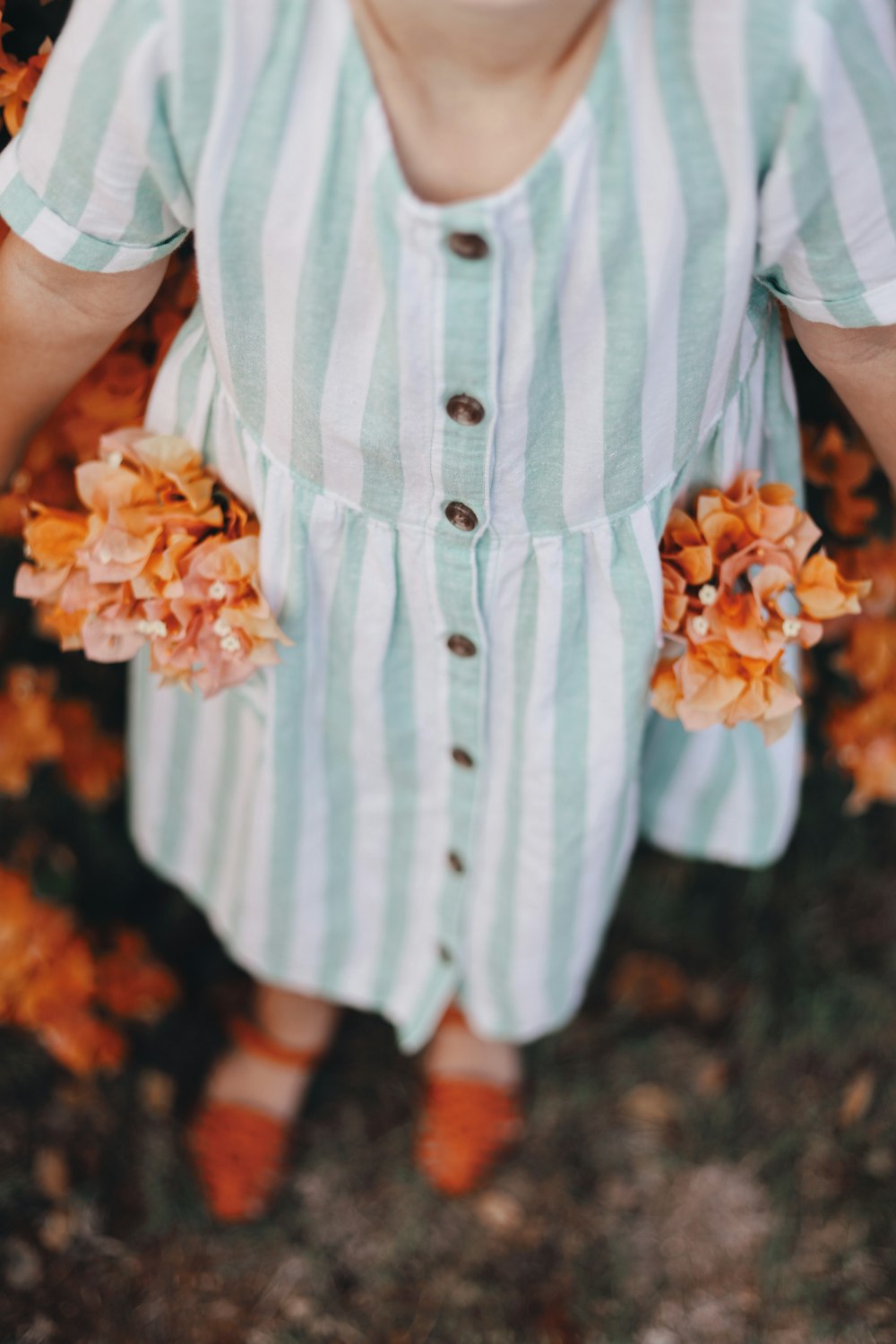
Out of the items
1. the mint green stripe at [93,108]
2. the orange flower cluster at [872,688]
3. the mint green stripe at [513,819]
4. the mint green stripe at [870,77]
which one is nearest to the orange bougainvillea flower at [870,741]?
the orange flower cluster at [872,688]

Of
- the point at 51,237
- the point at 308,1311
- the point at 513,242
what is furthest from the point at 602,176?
the point at 308,1311

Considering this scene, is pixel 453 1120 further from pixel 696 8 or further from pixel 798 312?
pixel 696 8

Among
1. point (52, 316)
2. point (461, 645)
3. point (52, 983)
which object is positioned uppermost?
point (52, 316)

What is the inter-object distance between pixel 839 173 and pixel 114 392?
0.67 meters

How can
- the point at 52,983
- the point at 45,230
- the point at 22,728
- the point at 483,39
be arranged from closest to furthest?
the point at 483,39 → the point at 45,230 → the point at 22,728 → the point at 52,983

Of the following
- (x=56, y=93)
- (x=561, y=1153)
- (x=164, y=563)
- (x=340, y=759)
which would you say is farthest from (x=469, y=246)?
(x=561, y=1153)

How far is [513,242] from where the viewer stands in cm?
73

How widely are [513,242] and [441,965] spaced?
0.88 metres

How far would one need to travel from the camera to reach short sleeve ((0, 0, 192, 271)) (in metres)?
0.71

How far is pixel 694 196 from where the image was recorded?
73cm

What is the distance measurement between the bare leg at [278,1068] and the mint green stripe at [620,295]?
946 millimetres

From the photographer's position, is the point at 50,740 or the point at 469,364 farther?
the point at 50,740

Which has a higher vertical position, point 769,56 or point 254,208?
point 769,56

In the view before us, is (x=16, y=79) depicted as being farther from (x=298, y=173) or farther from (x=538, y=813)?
(x=538, y=813)
